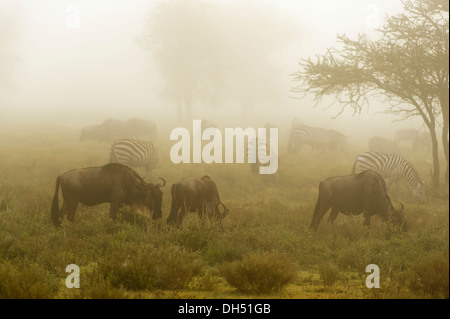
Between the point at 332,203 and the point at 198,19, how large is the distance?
34554 mm

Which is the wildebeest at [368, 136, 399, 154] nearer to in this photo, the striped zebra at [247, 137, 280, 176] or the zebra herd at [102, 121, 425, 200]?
the striped zebra at [247, 137, 280, 176]

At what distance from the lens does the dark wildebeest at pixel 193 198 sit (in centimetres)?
1120

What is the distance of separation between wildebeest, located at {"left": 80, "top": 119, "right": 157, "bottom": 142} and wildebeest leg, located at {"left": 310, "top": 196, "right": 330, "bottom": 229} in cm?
1770

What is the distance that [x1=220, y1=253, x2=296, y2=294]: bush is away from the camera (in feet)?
25.3

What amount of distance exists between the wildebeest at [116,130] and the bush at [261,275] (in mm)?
20790

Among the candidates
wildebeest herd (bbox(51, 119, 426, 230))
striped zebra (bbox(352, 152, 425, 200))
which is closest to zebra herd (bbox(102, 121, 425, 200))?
striped zebra (bbox(352, 152, 425, 200))

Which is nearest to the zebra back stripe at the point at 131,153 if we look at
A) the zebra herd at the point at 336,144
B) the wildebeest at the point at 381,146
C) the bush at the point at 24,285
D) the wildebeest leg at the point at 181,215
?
the wildebeest leg at the point at 181,215

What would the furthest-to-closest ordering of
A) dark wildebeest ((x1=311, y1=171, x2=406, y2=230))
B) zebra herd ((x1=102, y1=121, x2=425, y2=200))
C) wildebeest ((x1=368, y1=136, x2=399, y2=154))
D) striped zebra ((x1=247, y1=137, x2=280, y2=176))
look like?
1. wildebeest ((x1=368, y1=136, x2=399, y2=154))
2. striped zebra ((x1=247, y1=137, x2=280, y2=176))
3. zebra herd ((x1=102, y1=121, x2=425, y2=200))
4. dark wildebeest ((x1=311, y1=171, x2=406, y2=230))

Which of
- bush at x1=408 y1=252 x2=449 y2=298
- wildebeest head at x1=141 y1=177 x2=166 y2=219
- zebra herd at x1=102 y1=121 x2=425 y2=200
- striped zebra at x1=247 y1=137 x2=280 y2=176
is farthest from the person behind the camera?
striped zebra at x1=247 y1=137 x2=280 y2=176

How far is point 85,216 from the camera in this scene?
12.4 m

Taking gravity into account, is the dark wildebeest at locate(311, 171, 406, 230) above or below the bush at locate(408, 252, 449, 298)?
above

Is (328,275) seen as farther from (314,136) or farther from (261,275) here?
(314,136)

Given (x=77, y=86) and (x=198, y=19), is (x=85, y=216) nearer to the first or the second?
(x=198, y=19)
